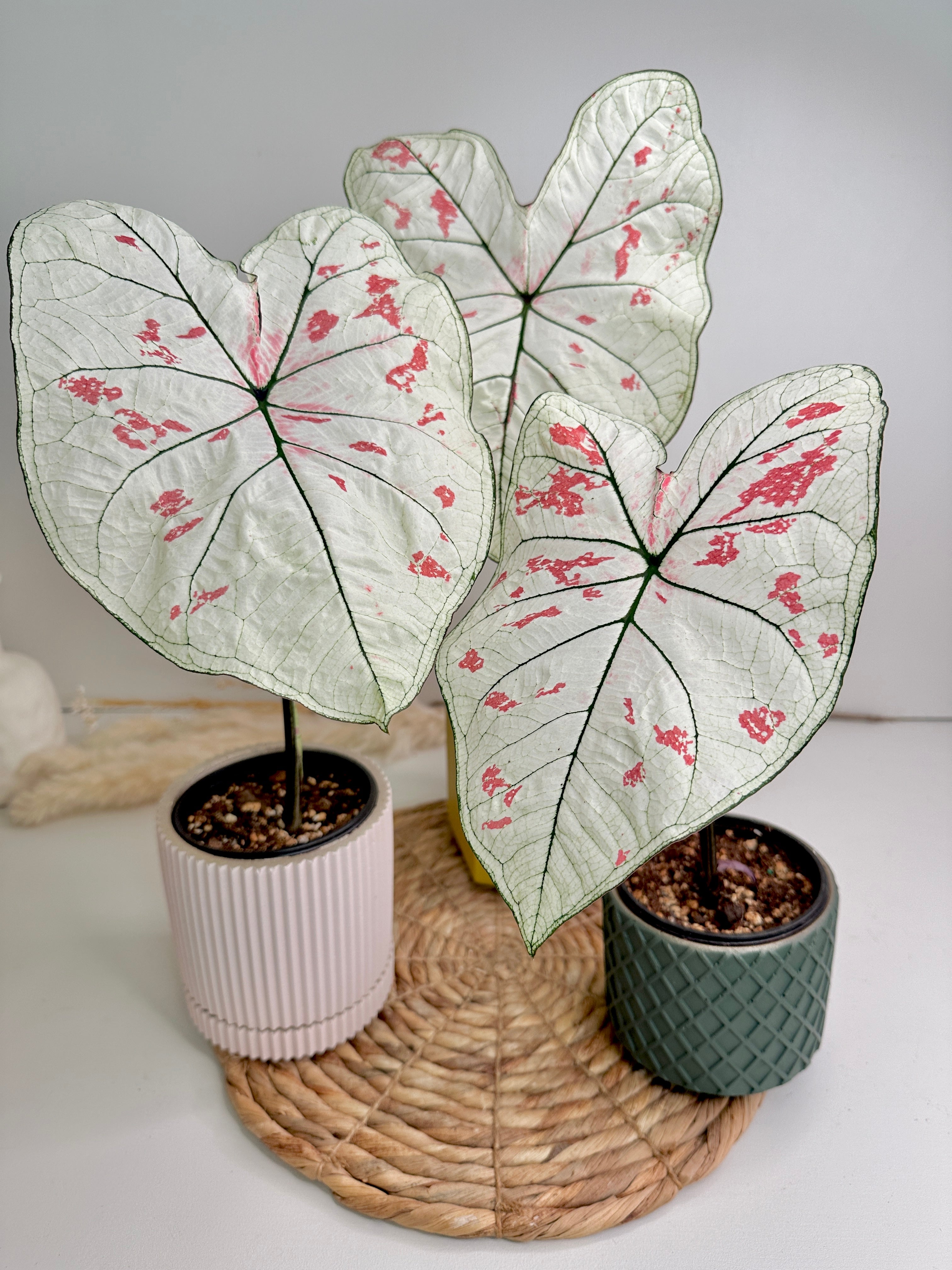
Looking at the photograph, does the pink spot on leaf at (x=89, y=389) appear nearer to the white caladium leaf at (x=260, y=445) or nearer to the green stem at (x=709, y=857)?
the white caladium leaf at (x=260, y=445)

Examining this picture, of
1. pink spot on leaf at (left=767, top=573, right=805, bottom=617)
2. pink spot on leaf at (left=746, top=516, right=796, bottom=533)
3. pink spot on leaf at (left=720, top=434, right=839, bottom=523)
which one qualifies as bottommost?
pink spot on leaf at (left=767, top=573, right=805, bottom=617)

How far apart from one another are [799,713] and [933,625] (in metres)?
1.20

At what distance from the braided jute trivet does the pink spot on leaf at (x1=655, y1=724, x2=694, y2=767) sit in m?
0.46

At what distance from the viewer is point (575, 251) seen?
3.15ft

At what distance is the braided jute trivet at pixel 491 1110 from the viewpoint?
2.70 ft

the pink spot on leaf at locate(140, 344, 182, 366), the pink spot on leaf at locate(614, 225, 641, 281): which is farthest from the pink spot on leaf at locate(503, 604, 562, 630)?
the pink spot on leaf at locate(614, 225, 641, 281)

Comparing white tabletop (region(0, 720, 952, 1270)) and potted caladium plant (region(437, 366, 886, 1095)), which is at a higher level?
potted caladium plant (region(437, 366, 886, 1095))

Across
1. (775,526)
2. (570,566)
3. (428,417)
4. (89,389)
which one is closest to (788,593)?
(775,526)

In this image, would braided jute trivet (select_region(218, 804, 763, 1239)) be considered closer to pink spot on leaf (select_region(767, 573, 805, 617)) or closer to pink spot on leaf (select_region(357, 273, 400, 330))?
pink spot on leaf (select_region(767, 573, 805, 617))

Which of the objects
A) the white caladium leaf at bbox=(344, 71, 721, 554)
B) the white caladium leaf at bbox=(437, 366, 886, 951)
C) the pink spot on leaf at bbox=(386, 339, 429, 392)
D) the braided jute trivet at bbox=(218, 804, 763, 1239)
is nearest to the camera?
the white caladium leaf at bbox=(437, 366, 886, 951)

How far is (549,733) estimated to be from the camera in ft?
2.11

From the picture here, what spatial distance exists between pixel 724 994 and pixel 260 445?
608 millimetres

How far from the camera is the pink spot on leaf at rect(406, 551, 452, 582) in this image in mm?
660

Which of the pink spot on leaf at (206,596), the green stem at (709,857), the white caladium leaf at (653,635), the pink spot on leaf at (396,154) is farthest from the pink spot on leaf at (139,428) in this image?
the green stem at (709,857)
